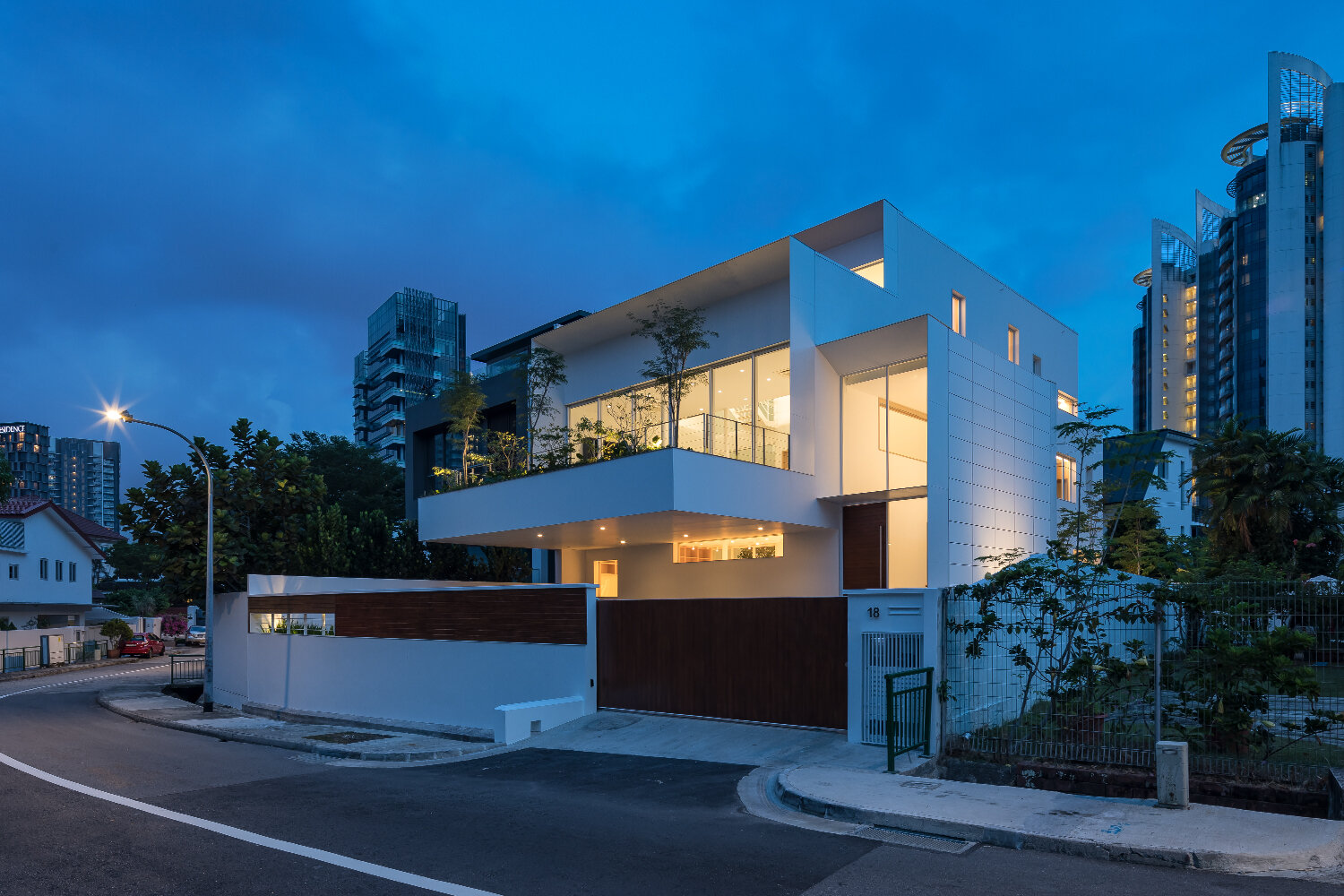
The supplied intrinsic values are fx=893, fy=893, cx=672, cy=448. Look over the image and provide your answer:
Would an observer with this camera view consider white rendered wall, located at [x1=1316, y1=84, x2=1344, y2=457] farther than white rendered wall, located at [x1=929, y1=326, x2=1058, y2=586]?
Yes

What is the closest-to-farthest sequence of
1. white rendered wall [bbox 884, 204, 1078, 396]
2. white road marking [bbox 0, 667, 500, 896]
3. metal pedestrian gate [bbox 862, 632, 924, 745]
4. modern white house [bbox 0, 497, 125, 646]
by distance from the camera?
white road marking [bbox 0, 667, 500, 896] < metal pedestrian gate [bbox 862, 632, 924, 745] < white rendered wall [bbox 884, 204, 1078, 396] < modern white house [bbox 0, 497, 125, 646]

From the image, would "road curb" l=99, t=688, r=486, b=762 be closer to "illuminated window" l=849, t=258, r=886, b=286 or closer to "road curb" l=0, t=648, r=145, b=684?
"illuminated window" l=849, t=258, r=886, b=286

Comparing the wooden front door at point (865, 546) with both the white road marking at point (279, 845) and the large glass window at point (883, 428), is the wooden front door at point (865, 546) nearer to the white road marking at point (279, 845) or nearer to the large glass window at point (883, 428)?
the large glass window at point (883, 428)

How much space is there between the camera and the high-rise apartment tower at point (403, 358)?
338 ft

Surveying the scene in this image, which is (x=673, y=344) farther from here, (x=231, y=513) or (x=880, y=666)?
(x=231, y=513)

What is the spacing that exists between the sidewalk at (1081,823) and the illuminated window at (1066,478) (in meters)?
21.2

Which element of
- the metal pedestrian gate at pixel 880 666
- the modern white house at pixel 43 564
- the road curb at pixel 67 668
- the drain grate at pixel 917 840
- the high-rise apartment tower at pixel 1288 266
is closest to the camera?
the drain grate at pixel 917 840

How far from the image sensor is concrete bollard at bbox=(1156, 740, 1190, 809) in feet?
28.6

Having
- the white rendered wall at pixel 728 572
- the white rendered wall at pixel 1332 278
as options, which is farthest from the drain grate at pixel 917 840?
the white rendered wall at pixel 1332 278

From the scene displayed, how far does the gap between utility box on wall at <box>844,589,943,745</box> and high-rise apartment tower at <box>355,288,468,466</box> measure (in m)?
90.5

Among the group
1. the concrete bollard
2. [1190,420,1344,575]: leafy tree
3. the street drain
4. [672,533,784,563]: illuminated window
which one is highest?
[1190,420,1344,575]: leafy tree

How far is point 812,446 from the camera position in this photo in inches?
898

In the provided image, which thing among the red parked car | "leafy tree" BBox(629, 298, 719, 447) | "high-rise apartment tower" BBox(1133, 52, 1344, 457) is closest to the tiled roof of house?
the red parked car

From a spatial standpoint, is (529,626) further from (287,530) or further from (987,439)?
(287,530)
